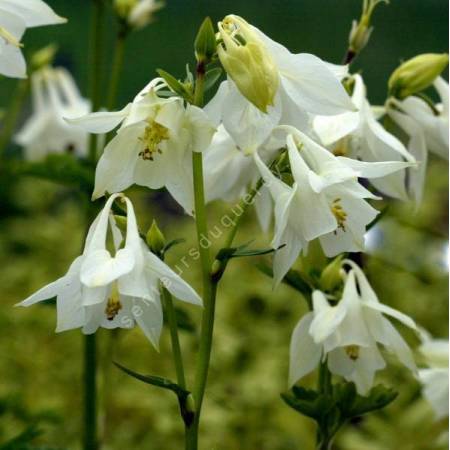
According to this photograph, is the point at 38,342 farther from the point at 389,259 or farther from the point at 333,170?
the point at 333,170

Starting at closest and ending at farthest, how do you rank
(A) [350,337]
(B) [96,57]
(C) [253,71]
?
(C) [253,71], (A) [350,337], (B) [96,57]

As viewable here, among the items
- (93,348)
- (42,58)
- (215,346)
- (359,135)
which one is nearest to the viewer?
(359,135)

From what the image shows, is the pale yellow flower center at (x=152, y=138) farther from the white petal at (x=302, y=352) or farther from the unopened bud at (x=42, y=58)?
the unopened bud at (x=42, y=58)

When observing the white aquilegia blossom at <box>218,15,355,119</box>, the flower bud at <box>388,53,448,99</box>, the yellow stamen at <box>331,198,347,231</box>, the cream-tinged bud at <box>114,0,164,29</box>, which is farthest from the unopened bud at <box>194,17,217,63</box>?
the cream-tinged bud at <box>114,0,164,29</box>

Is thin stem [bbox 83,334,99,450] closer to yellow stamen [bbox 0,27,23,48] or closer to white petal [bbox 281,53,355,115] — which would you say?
yellow stamen [bbox 0,27,23,48]

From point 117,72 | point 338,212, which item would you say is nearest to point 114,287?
point 338,212

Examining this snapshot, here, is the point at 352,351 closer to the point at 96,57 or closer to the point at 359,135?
the point at 359,135
